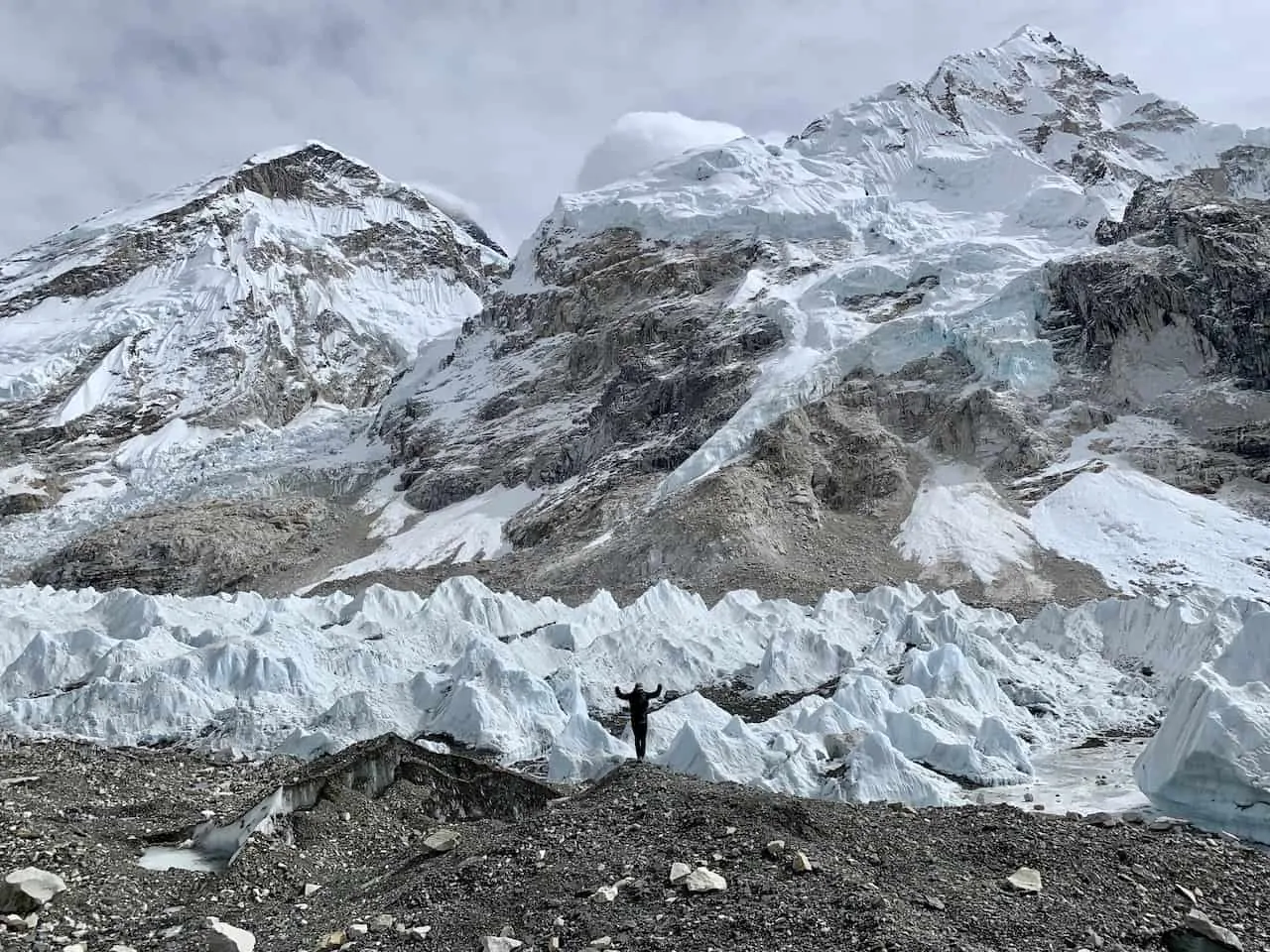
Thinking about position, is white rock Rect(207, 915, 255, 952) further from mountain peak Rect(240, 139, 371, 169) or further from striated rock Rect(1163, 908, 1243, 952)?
mountain peak Rect(240, 139, 371, 169)

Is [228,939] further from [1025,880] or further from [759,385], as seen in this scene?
[759,385]

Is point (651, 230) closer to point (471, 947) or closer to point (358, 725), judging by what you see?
point (358, 725)

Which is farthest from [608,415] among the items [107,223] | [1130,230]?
[107,223]

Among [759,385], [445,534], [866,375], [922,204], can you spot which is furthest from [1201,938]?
[922,204]

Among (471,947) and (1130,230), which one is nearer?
(471,947)

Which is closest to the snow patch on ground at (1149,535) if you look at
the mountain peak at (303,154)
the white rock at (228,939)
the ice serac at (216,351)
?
the white rock at (228,939)

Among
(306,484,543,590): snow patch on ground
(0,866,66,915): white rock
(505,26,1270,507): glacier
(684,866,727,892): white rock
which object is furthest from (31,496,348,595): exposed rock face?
(684,866,727,892): white rock
